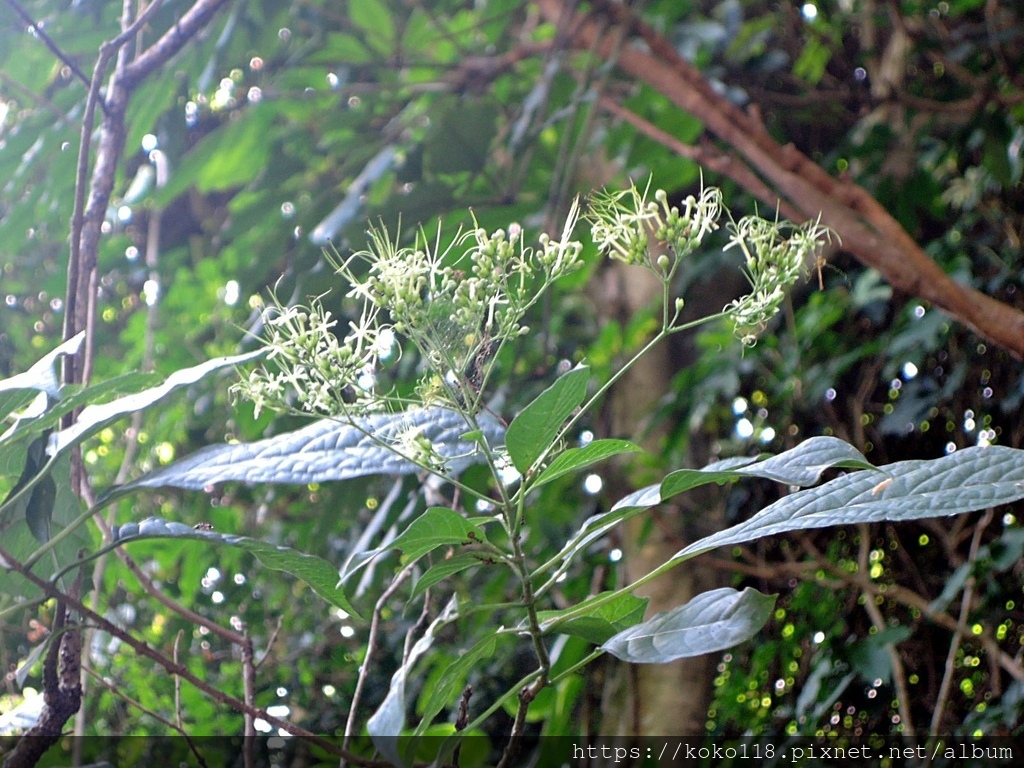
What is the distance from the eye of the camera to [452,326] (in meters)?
0.39

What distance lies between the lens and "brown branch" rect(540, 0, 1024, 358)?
0.66 metres

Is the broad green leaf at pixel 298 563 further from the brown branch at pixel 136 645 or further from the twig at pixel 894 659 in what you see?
the twig at pixel 894 659

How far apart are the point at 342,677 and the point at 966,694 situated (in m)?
0.84

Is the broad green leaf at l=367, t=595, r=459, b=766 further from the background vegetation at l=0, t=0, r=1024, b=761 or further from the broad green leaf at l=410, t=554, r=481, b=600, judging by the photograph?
the background vegetation at l=0, t=0, r=1024, b=761

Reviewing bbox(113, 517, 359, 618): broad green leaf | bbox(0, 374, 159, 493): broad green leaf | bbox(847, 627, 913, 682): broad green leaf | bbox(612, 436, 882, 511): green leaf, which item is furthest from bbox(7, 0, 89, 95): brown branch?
bbox(847, 627, 913, 682): broad green leaf

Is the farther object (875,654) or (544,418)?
(875,654)

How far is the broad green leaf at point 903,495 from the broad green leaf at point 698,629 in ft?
0.07

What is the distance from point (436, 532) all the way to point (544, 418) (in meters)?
0.06

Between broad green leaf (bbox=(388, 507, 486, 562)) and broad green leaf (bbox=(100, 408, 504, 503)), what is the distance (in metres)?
0.05

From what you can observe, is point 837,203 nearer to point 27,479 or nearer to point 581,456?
point 581,456

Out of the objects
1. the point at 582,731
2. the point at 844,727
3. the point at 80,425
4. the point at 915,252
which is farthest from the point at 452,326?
the point at 844,727

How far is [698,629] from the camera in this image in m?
0.32

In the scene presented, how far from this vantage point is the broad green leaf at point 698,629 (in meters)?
0.31

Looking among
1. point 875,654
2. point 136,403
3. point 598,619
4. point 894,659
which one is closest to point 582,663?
point 598,619
